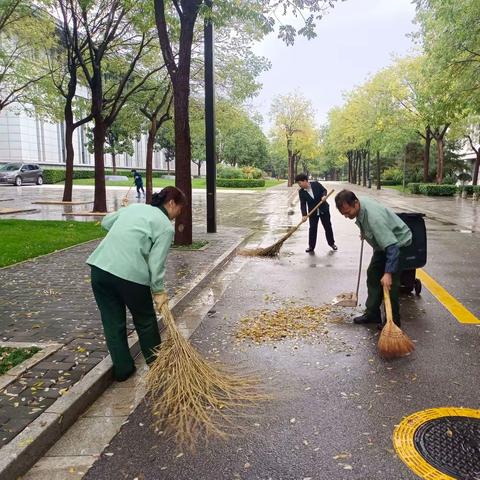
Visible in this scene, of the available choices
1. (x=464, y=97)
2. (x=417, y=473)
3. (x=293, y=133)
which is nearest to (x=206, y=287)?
(x=417, y=473)

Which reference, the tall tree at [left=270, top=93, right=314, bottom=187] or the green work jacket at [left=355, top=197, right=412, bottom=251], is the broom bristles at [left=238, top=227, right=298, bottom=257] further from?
the tall tree at [left=270, top=93, right=314, bottom=187]

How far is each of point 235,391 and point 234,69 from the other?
19196 mm

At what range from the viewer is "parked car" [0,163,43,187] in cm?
3631

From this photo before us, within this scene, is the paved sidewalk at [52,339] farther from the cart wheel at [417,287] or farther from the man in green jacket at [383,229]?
the cart wheel at [417,287]

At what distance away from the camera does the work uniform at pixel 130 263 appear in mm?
3488

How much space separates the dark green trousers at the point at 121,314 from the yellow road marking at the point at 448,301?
3.51m

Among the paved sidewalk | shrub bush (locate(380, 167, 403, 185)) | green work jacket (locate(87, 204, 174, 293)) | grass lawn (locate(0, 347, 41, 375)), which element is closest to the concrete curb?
the paved sidewalk

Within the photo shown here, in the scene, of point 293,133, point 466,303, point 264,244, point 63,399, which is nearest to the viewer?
point 63,399

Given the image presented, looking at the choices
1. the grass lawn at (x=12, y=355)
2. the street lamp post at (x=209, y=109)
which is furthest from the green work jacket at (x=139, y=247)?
the street lamp post at (x=209, y=109)

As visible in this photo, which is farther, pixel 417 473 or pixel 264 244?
pixel 264 244

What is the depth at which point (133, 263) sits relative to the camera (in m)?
3.51

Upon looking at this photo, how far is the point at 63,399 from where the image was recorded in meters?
3.28

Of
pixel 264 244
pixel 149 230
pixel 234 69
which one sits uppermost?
pixel 234 69

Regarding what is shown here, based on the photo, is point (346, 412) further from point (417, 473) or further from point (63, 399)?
point (63, 399)
